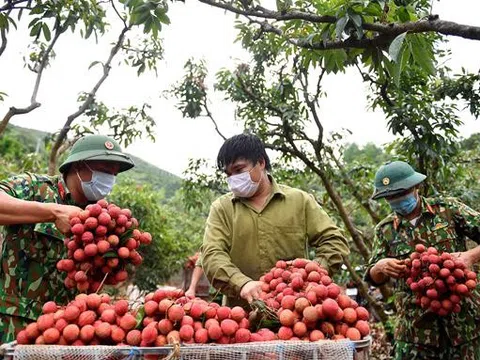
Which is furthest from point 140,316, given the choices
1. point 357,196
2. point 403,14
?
point 357,196

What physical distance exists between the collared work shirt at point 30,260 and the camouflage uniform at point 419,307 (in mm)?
1856

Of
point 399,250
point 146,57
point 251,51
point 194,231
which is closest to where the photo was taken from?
point 399,250

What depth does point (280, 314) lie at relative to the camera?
149 cm

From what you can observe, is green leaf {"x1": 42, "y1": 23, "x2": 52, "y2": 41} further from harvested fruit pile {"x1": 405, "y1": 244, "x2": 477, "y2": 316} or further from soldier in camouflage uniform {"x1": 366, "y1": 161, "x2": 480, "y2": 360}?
harvested fruit pile {"x1": 405, "y1": 244, "x2": 477, "y2": 316}

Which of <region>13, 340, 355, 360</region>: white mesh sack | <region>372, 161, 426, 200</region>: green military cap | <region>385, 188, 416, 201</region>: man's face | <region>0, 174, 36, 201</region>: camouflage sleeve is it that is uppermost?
<region>372, 161, 426, 200</region>: green military cap

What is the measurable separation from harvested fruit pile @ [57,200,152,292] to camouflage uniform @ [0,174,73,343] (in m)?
0.34

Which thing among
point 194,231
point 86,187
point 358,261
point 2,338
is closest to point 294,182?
point 358,261

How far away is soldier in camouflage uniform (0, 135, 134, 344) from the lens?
73.2 inches

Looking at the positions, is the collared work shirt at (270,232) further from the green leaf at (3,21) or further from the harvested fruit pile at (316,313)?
the green leaf at (3,21)

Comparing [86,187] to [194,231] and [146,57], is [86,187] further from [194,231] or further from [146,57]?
[194,231]

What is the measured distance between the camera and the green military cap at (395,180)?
277 centimetres

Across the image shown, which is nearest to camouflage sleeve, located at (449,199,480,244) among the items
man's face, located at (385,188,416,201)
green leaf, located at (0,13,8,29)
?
man's face, located at (385,188,416,201)

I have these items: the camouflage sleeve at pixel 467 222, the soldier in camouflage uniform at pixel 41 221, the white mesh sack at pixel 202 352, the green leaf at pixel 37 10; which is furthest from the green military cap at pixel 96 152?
the camouflage sleeve at pixel 467 222

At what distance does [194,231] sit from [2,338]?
11828 mm
